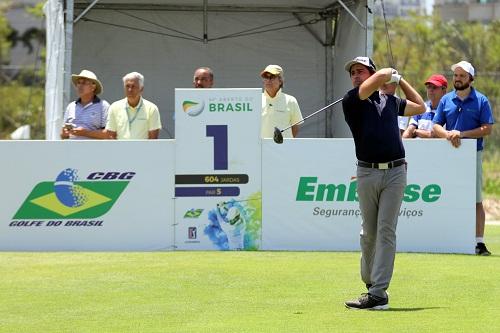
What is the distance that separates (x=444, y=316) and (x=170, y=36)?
1253 cm

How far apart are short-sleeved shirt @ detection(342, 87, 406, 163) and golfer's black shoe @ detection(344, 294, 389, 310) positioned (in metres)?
1.02

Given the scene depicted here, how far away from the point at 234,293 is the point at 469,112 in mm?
4600

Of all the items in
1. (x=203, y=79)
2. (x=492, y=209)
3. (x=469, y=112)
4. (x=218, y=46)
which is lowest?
(x=492, y=209)

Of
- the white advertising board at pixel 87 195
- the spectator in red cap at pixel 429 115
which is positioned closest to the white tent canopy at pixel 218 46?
the spectator in red cap at pixel 429 115

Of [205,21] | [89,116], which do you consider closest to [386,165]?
[89,116]

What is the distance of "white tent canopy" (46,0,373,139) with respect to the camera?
19938 mm

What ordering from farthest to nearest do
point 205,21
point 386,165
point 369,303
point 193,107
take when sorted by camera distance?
point 205,21 → point 193,107 → point 386,165 → point 369,303

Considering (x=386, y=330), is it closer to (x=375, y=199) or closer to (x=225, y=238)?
(x=375, y=199)

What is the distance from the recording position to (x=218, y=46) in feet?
66.8

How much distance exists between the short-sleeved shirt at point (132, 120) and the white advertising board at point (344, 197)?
5.02ft

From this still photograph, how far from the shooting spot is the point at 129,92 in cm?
1402

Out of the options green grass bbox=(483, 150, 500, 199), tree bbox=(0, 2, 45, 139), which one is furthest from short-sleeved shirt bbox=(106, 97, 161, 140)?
tree bbox=(0, 2, 45, 139)

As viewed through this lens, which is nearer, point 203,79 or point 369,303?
point 369,303

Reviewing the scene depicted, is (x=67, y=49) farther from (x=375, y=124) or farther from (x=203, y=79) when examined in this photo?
(x=375, y=124)
